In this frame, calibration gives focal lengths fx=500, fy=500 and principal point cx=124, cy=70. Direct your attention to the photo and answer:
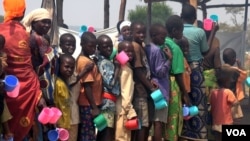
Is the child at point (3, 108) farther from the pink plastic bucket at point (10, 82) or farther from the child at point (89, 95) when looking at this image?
the child at point (89, 95)

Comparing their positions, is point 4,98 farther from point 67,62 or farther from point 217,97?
point 217,97

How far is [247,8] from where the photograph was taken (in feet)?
36.7

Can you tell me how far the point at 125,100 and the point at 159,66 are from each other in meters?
0.58

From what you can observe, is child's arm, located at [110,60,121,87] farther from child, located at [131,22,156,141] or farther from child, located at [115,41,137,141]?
child, located at [131,22,156,141]

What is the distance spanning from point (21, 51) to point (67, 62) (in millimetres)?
546

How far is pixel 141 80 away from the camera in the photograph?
529cm

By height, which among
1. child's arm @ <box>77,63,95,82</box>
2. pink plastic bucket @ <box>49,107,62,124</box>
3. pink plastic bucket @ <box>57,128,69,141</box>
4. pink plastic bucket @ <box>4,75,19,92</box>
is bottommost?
pink plastic bucket @ <box>57,128,69,141</box>

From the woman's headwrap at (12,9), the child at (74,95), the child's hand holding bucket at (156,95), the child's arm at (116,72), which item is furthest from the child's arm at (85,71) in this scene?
the woman's headwrap at (12,9)

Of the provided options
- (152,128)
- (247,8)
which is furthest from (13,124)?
(247,8)

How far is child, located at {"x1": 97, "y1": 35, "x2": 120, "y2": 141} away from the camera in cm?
510

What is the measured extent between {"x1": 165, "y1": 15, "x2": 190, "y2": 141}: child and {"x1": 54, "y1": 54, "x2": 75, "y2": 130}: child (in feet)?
4.27

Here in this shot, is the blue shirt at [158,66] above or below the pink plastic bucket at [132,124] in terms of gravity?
above

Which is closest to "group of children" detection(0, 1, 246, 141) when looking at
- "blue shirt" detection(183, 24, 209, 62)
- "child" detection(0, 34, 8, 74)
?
"blue shirt" detection(183, 24, 209, 62)

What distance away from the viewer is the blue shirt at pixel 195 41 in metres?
5.95
